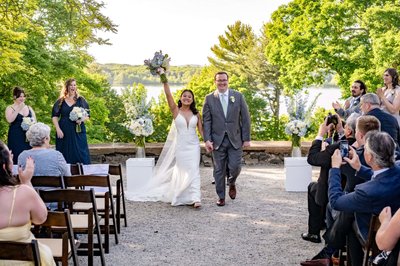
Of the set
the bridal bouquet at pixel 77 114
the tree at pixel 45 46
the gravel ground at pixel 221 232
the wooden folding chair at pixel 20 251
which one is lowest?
the gravel ground at pixel 221 232

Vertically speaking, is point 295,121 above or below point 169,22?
below

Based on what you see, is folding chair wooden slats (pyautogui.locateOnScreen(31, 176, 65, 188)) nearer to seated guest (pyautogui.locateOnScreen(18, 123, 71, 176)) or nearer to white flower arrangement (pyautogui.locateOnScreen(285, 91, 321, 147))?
seated guest (pyautogui.locateOnScreen(18, 123, 71, 176))

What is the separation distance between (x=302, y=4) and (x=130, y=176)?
20.2 metres

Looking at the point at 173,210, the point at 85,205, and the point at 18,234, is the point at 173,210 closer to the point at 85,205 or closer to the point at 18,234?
the point at 85,205

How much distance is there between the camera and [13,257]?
8.88 ft

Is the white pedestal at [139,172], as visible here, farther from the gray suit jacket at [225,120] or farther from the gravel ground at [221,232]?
the gray suit jacket at [225,120]

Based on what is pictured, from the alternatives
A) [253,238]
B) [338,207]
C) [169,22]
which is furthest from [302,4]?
[338,207]

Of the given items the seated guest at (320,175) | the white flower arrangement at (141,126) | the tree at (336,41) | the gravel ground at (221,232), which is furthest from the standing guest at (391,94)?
the tree at (336,41)

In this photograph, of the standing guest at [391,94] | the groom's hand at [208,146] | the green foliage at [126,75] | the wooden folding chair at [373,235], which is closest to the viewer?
the wooden folding chair at [373,235]

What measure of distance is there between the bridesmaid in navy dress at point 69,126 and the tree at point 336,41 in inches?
593

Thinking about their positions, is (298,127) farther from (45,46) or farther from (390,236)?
(45,46)

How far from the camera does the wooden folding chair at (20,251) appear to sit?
2.68 m

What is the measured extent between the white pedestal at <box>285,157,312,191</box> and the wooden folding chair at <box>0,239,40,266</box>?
570 cm

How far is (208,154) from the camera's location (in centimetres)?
1022
